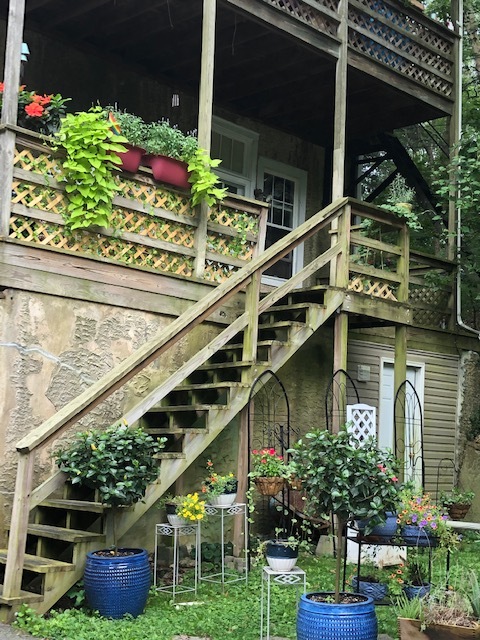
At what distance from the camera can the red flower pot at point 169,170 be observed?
7301 millimetres

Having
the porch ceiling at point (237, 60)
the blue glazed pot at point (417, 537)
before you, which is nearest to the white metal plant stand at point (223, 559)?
the blue glazed pot at point (417, 537)

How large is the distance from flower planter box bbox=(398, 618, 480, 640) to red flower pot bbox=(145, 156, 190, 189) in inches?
178

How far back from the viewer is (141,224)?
728 centimetres

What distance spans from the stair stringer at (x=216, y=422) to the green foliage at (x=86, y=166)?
1913 mm

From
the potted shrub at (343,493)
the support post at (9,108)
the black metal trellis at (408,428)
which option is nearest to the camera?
the potted shrub at (343,493)

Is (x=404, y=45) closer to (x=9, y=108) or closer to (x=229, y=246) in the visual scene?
(x=229, y=246)

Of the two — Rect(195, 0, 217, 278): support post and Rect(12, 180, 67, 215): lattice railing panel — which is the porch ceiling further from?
Rect(12, 180, 67, 215): lattice railing panel

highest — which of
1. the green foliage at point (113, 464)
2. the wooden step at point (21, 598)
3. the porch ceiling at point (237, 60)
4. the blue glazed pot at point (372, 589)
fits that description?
the porch ceiling at point (237, 60)

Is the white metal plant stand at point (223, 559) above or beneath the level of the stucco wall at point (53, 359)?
beneath

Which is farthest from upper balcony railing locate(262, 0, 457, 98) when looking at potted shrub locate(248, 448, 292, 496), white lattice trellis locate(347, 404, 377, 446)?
potted shrub locate(248, 448, 292, 496)

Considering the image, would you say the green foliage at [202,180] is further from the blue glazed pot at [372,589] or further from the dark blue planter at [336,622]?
the dark blue planter at [336,622]

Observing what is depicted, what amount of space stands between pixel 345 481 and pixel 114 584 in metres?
1.85

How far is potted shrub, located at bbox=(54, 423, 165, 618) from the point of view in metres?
5.29

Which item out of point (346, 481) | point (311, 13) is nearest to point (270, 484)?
point (346, 481)
